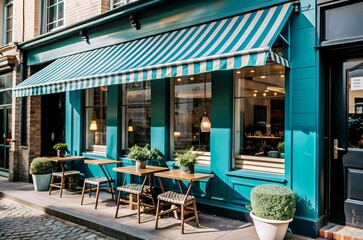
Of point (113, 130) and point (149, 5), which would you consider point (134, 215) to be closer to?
point (113, 130)

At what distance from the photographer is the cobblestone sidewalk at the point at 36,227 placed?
5.24 meters

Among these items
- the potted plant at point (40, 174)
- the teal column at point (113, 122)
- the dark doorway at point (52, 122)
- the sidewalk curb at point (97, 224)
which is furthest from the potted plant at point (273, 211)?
the dark doorway at point (52, 122)

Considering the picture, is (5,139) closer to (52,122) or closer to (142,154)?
(52,122)

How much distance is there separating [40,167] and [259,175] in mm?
5748

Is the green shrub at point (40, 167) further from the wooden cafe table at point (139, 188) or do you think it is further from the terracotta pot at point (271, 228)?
the terracotta pot at point (271, 228)

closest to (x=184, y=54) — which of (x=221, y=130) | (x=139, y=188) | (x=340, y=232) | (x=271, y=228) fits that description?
(x=221, y=130)

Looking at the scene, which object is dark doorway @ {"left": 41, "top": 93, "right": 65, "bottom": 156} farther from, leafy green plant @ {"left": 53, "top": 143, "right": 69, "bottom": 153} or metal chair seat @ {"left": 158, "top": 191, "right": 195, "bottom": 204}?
metal chair seat @ {"left": 158, "top": 191, "right": 195, "bottom": 204}

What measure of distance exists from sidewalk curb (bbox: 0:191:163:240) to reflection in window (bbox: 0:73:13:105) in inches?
215

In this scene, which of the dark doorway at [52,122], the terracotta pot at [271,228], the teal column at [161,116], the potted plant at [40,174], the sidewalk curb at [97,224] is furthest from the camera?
the dark doorway at [52,122]

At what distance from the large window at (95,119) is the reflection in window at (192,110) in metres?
2.48

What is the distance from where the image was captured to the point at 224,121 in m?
5.81

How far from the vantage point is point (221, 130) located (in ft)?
19.2

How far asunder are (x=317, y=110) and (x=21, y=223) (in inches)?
218

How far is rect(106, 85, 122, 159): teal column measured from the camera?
775cm
